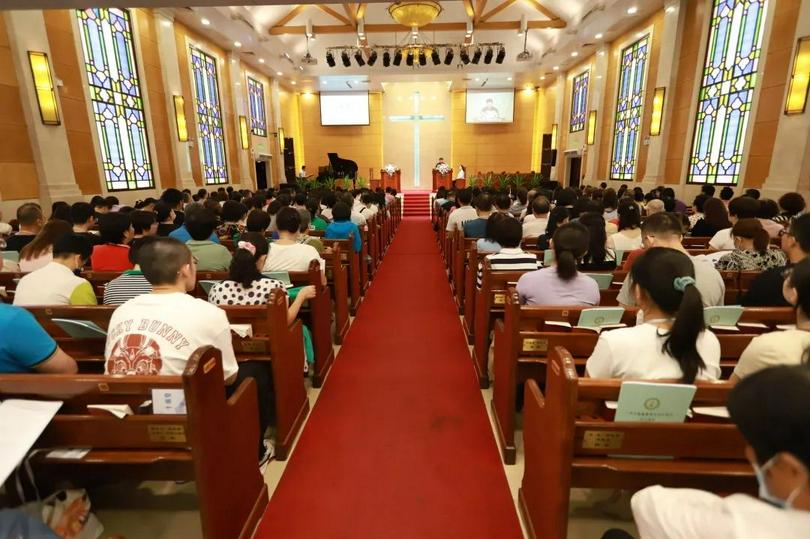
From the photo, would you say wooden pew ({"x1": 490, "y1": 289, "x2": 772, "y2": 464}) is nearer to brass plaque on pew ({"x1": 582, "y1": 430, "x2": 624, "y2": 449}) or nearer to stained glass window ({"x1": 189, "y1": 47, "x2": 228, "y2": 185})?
brass plaque on pew ({"x1": 582, "y1": 430, "x2": 624, "y2": 449})

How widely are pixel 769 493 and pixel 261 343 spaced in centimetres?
200

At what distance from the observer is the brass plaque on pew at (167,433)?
140 cm

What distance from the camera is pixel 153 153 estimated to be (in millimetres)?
8539

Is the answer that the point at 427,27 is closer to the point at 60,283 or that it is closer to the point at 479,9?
the point at 479,9

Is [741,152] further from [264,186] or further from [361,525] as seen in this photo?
[264,186]

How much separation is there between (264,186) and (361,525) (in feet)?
47.1

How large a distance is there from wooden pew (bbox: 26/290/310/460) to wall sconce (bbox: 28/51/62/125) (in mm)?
5542

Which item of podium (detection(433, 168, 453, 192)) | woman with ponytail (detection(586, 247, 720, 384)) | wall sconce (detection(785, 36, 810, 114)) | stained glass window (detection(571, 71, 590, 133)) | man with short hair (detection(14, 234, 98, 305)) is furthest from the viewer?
podium (detection(433, 168, 453, 192))

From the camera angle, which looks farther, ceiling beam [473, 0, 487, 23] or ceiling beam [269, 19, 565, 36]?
ceiling beam [269, 19, 565, 36]

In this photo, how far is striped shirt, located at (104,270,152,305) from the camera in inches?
93.0

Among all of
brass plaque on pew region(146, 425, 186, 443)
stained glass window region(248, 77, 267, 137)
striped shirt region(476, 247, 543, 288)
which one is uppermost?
stained glass window region(248, 77, 267, 137)

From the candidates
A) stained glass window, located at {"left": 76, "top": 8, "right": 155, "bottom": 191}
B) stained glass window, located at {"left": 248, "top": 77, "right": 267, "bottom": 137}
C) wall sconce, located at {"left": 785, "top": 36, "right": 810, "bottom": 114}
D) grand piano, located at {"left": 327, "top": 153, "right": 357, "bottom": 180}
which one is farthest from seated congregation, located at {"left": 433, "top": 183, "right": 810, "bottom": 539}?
grand piano, located at {"left": 327, "top": 153, "right": 357, "bottom": 180}

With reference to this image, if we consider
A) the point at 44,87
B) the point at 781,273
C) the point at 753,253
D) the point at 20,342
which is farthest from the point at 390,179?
the point at 20,342

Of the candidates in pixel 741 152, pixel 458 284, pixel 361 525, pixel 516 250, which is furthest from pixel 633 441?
pixel 741 152
